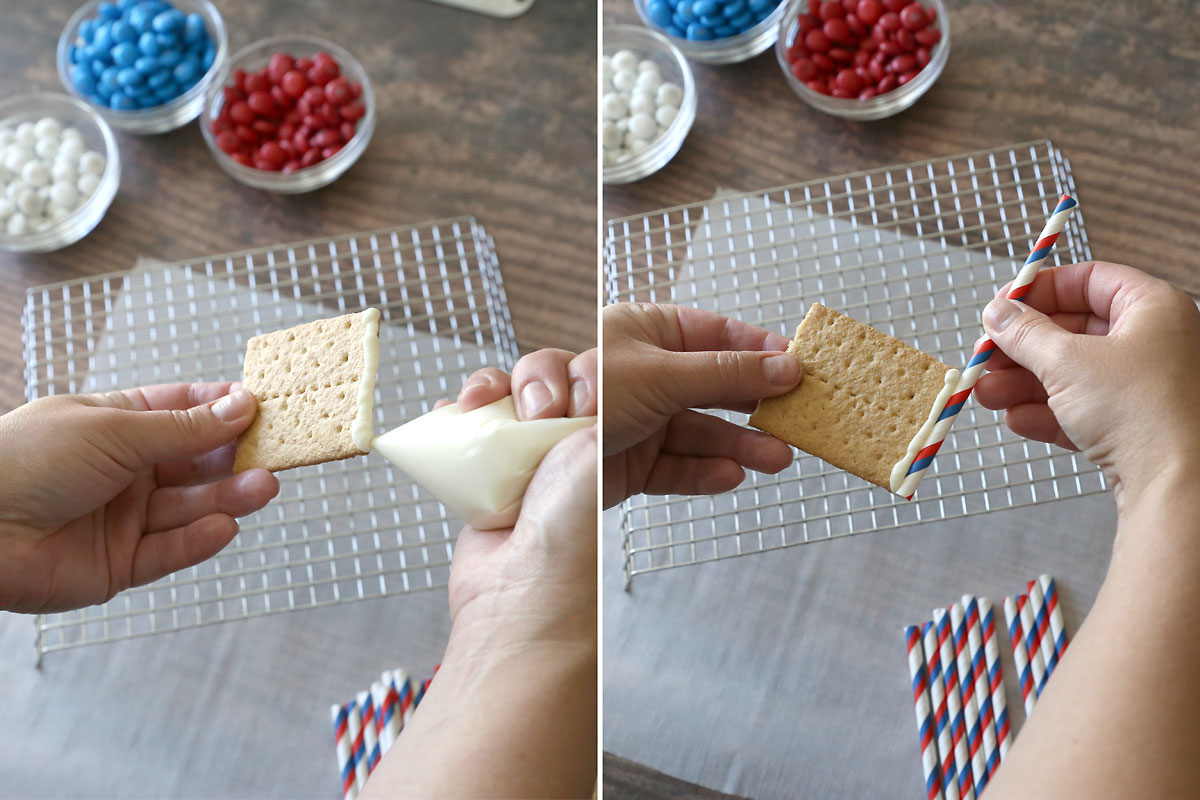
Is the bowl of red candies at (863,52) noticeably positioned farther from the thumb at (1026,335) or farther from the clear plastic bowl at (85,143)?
the clear plastic bowl at (85,143)

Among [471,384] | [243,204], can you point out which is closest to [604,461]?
[471,384]

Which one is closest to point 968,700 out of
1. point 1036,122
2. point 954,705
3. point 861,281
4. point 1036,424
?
point 954,705

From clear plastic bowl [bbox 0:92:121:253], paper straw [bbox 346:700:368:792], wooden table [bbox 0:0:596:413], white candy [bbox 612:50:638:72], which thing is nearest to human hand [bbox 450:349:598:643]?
paper straw [bbox 346:700:368:792]

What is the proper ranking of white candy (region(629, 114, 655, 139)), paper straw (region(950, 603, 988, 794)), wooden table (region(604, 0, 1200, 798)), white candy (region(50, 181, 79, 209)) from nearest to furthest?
paper straw (region(950, 603, 988, 794)) → wooden table (region(604, 0, 1200, 798)) → white candy (region(629, 114, 655, 139)) → white candy (region(50, 181, 79, 209))

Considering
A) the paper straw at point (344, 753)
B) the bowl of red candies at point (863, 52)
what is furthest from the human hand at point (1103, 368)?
the paper straw at point (344, 753)

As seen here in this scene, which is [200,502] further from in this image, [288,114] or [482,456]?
[288,114]

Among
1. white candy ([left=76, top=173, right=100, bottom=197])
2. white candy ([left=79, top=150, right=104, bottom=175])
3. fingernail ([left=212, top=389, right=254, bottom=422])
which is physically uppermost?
fingernail ([left=212, top=389, right=254, bottom=422])

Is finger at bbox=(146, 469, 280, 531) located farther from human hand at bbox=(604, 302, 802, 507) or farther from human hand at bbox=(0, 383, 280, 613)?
human hand at bbox=(604, 302, 802, 507)

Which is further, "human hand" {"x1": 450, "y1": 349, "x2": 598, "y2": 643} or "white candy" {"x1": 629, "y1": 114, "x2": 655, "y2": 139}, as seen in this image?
"white candy" {"x1": 629, "y1": 114, "x2": 655, "y2": 139}
